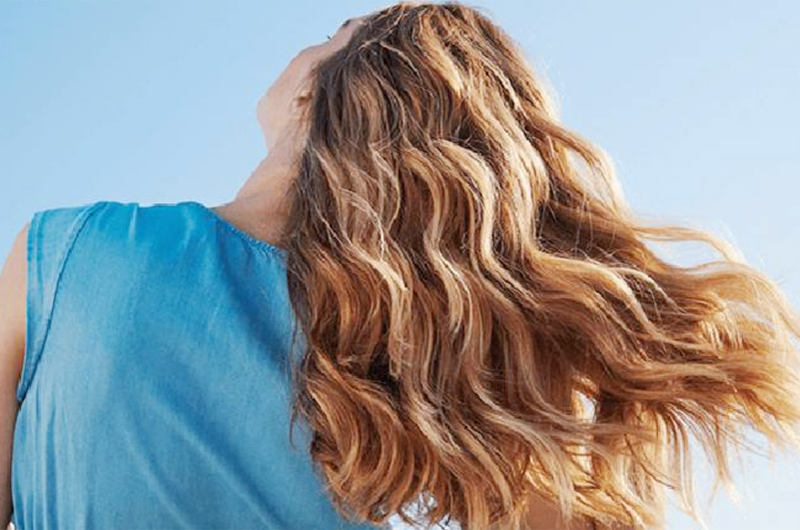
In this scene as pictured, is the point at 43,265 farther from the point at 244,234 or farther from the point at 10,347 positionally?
the point at 244,234

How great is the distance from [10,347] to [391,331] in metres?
0.63

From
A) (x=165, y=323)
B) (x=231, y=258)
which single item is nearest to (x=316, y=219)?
(x=231, y=258)

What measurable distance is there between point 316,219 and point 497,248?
0.35 metres

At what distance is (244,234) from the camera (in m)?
2.37

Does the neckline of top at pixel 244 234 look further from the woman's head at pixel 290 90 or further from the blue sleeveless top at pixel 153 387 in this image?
the woman's head at pixel 290 90

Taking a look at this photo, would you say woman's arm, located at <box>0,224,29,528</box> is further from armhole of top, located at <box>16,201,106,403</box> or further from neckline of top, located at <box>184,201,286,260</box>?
neckline of top, located at <box>184,201,286,260</box>

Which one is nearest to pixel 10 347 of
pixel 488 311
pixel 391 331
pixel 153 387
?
pixel 153 387

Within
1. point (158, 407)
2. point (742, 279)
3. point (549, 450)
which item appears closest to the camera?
point (158, 407)

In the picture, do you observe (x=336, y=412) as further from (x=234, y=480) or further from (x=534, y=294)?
(x=534, y=294)

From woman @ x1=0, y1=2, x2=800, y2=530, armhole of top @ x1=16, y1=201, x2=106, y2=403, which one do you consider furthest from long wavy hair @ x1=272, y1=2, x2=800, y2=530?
armhole of top @ x1=16, y1=201, x2=106, y2=403

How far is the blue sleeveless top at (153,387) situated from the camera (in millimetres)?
2197

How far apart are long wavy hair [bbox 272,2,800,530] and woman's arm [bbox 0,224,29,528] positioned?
1.48 ft

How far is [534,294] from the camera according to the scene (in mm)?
2428

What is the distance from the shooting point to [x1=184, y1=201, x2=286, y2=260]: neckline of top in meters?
2.35
